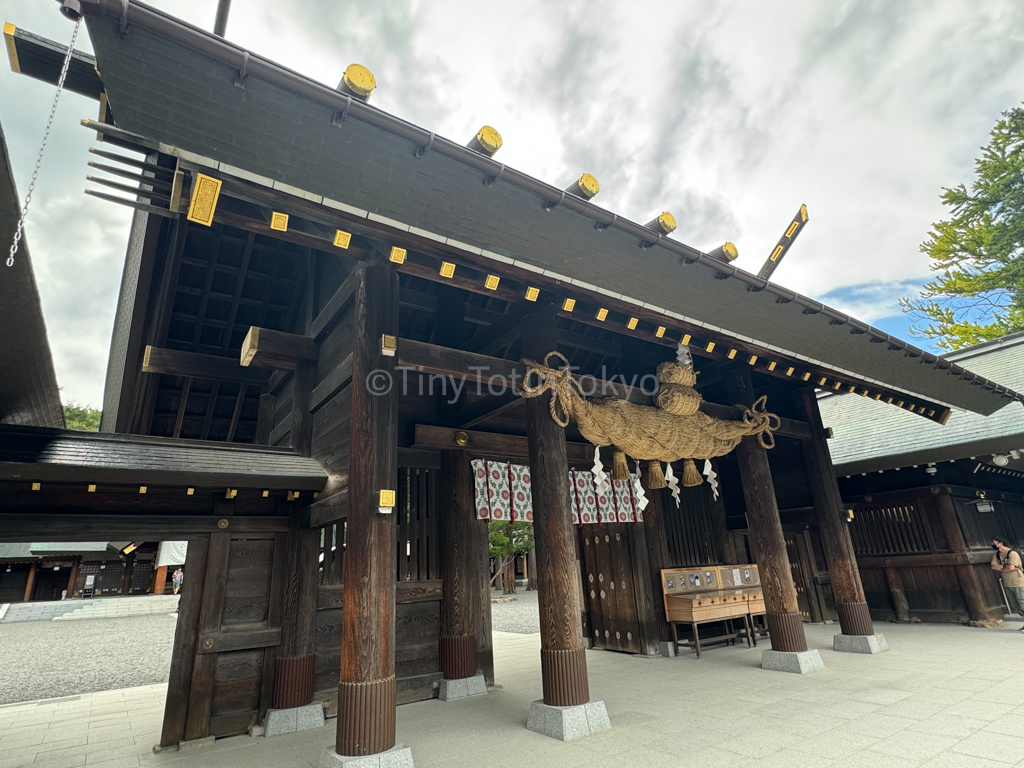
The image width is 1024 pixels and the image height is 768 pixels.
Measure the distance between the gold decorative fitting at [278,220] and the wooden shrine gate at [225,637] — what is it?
136 inches

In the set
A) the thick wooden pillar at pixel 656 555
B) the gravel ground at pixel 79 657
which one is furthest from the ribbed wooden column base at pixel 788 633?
the gravel ground at pixel 79 657

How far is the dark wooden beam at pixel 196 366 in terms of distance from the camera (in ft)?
18.9

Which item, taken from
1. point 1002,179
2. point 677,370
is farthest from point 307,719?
point 1002,179

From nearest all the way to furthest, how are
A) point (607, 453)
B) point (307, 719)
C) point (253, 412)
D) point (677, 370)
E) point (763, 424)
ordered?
point (307, 719) → point (677, 370) → point (763, 424) → point (253, 412) → point (607, 453)

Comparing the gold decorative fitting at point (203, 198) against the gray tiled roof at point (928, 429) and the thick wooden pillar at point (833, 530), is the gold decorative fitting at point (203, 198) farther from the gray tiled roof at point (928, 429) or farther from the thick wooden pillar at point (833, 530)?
the gray tiled roof at point (928, 429)

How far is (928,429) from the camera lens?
31.1 ft

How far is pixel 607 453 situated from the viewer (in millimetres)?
8250

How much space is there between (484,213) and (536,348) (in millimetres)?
1688

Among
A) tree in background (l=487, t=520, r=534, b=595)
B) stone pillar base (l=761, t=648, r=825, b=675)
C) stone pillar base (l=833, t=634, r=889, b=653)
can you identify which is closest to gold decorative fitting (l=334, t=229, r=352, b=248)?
stone pillar base (l=761, t=648, r=825, b=675)

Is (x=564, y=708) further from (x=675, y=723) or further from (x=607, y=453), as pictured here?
(x=607, y=453)

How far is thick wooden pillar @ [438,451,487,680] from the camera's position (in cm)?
617

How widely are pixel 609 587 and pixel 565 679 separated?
4.50 meters

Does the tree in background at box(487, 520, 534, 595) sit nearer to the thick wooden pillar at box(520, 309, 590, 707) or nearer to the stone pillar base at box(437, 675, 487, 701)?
the stone pillar base at box(437, 675, 487, 701)

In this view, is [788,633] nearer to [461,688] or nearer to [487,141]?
[461,688]
